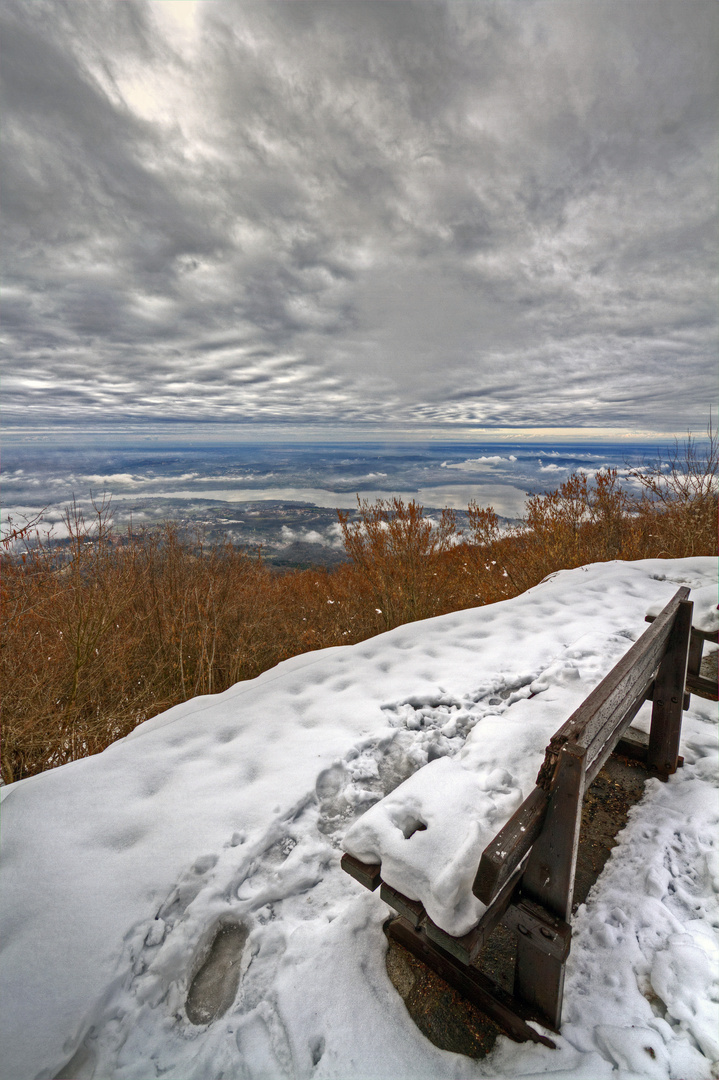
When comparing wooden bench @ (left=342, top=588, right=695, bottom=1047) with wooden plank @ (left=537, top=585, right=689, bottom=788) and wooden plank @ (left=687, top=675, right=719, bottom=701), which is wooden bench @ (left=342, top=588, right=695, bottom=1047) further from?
wooden plank @ (left=687, top=675, right=719, bottom=701)

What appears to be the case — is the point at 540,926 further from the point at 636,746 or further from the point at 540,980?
the point at 636,746

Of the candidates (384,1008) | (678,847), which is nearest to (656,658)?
(678,847)

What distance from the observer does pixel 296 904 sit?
2.16m

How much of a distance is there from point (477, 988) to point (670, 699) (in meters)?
2.17

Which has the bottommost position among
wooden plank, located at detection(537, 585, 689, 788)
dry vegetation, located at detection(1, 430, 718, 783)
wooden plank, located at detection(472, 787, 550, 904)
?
dry vegetation, located at detection(1, 430, 718, 783)

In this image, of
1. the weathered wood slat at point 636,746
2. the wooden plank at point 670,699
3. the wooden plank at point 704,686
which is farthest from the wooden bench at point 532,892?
the wooden plank at point 704,686

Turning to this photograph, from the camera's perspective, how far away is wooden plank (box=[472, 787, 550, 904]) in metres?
1.36

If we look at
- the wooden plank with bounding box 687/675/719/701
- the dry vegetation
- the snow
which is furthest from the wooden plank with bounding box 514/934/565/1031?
the dry vegetation

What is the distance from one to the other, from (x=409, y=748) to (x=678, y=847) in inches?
64.0

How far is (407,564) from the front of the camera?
9078 mm

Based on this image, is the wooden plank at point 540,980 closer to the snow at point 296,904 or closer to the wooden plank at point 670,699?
the snow at point 296,904

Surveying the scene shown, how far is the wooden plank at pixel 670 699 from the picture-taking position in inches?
112

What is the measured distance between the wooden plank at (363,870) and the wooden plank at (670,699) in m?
2.38

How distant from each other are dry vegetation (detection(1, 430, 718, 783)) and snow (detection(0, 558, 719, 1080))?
124 inches
